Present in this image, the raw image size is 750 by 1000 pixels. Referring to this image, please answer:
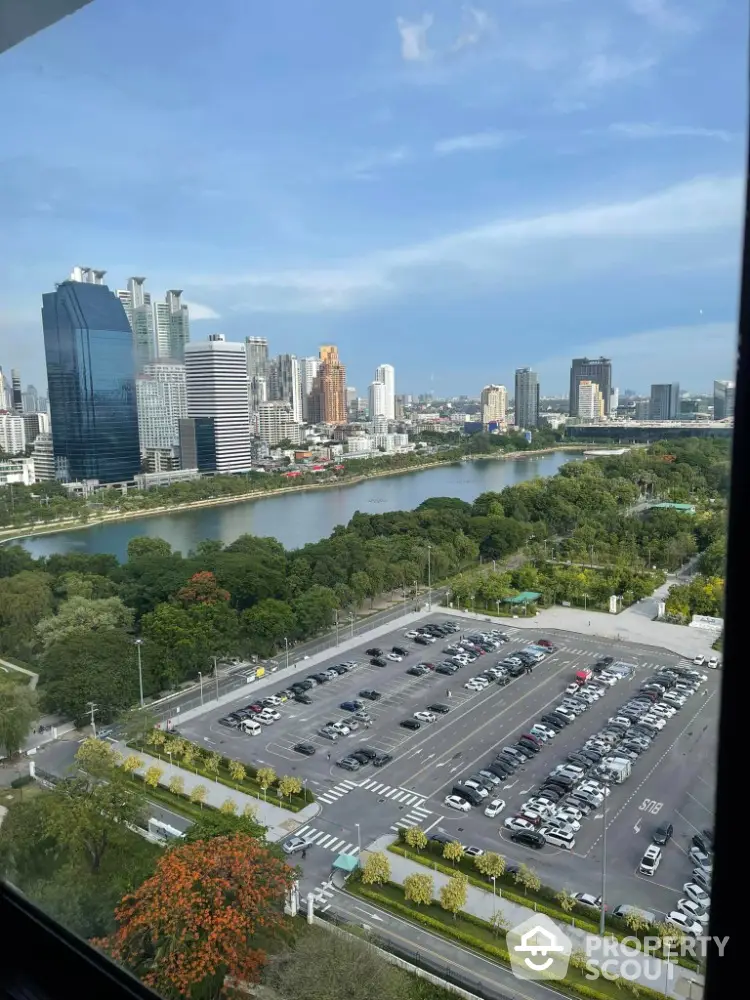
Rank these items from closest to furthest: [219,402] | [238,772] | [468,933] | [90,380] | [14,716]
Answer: [468,933], [238,772], [14,716], [90,380], [219,402]

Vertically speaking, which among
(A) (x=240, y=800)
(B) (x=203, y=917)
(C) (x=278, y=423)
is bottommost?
(A) (x=240, y=800)

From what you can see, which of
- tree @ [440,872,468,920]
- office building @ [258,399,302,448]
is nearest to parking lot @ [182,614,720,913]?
tree @ [440,872,468,920]

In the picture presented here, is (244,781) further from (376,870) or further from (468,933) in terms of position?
(468,933)

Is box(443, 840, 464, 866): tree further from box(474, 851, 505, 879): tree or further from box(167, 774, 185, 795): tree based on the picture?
box(167, 774, 185, 795): tree

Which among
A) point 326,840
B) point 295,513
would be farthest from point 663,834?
point 295,513

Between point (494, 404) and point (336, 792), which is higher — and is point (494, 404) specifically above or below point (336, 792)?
above

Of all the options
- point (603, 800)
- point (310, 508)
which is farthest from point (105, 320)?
point (603, 800)
